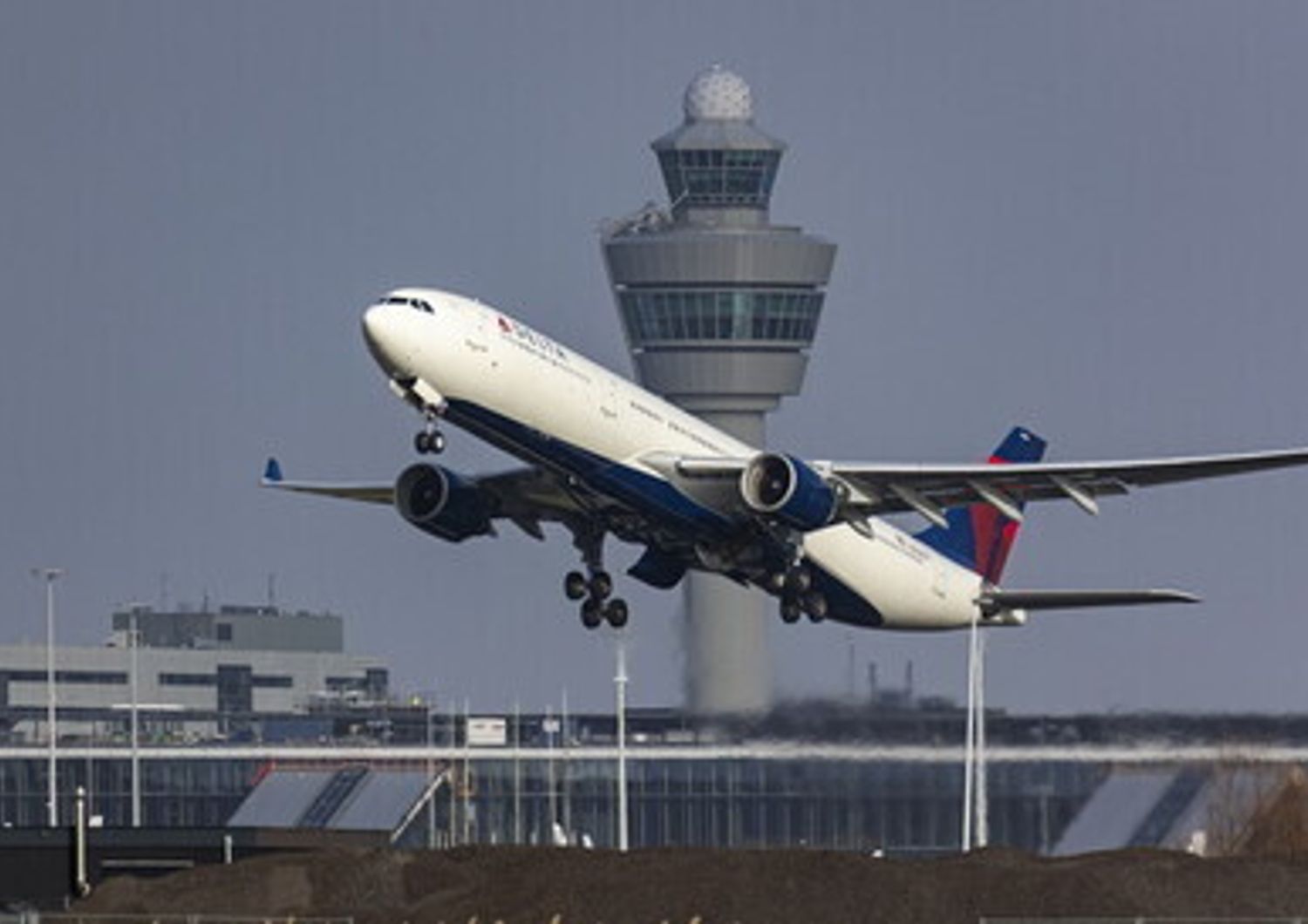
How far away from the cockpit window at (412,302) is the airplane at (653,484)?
76mm

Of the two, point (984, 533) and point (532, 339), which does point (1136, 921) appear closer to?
point (532, 339)

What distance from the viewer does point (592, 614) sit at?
111 metres

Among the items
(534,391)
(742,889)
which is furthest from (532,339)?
(742,889)

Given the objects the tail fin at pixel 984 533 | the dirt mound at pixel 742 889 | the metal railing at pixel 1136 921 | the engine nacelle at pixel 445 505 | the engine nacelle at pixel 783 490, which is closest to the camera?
the metal railing at pixel 1136 921

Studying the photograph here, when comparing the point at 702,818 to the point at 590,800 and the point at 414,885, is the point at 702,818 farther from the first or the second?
the point at 414,885

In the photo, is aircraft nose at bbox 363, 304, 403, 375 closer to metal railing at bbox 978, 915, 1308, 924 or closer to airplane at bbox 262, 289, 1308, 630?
airplane at bbox 262, 289, 1308, 630

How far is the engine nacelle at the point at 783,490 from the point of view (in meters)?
105

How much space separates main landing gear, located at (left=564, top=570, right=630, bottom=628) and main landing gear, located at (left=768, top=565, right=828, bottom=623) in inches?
149

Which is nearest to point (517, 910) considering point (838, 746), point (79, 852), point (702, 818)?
point (79, 852)

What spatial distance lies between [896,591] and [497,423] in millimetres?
19533

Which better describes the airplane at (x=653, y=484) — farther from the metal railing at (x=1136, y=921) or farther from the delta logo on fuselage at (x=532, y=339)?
the metal railing at (x=1136, y=921)

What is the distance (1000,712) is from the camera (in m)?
150

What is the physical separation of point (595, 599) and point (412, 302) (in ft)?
45.5


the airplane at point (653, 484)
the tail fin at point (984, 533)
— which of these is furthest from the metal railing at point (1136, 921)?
the tail fin at point (984, 533)
